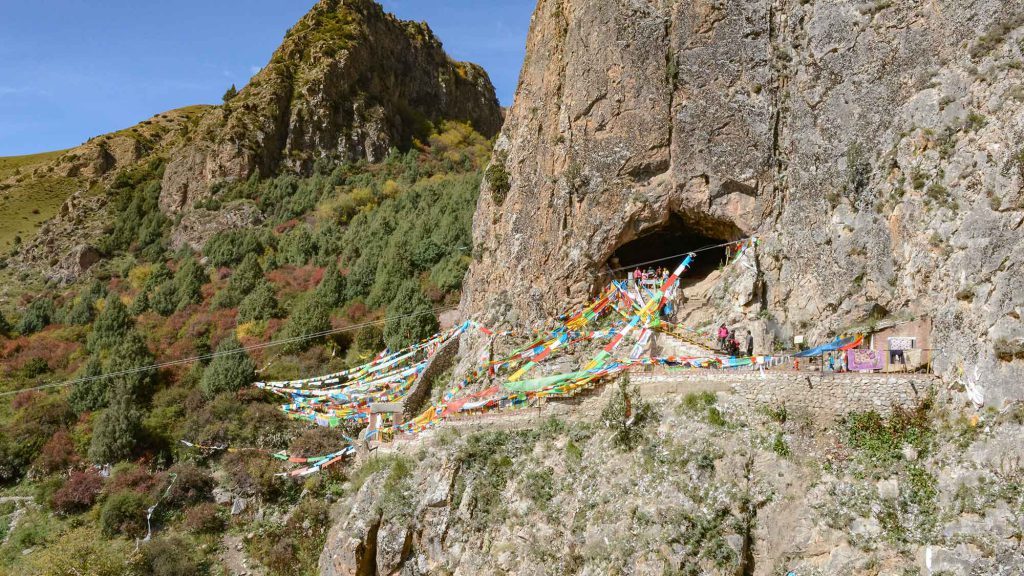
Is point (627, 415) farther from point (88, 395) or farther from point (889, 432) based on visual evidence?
point (88, 395)

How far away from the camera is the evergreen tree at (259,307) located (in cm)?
3666

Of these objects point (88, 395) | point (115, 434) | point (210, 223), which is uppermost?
point (210, 223)

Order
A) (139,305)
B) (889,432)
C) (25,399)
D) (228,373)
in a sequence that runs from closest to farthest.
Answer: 1. (889,432)
2. (228,373)
3. (25,399)
4. (139,305)

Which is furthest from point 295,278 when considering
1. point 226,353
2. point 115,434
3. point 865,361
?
point 865,361

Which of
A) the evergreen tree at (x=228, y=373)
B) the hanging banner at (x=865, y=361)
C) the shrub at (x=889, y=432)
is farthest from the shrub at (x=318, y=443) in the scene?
the shrub at (x=889, y=432)

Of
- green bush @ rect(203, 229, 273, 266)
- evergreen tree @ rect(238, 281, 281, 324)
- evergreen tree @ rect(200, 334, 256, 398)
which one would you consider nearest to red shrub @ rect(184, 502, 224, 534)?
evergreen tree @ rect(200, 334, 256, 398)

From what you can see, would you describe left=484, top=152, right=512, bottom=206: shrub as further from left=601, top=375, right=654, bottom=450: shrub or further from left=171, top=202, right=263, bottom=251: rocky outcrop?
left=171, top=202, right=263, bottom=251: rocky outcrop

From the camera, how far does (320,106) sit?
54.6 metres

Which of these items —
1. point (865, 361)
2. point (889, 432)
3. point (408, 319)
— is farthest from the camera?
point (408, 319)

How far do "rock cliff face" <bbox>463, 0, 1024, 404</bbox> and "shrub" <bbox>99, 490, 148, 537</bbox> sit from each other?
13.2 metres

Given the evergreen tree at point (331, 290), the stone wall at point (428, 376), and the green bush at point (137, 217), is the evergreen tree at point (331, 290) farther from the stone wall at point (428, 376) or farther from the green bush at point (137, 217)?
the green bush at point (137, 217)

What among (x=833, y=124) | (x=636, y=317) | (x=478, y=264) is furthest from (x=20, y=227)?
(x=833, y=124)

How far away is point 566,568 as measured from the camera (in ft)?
49.8

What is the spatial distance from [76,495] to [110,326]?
13762 millimetres
